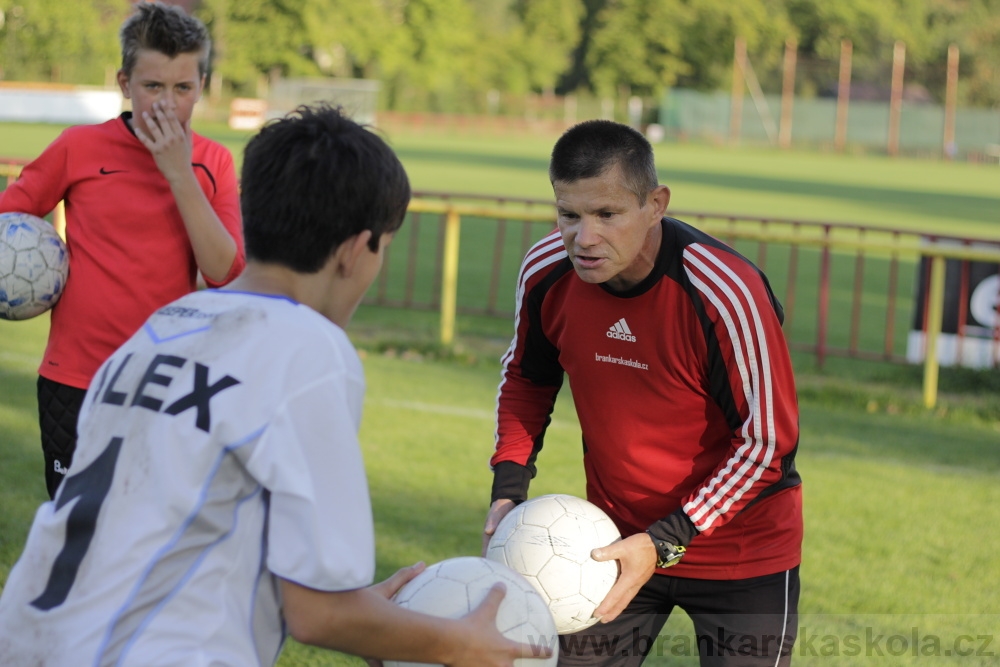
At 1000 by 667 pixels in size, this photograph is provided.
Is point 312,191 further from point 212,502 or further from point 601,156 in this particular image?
point 601,156

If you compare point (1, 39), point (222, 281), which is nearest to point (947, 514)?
point (222, 281)

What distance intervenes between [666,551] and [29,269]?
2.44 metres

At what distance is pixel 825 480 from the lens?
7781mm

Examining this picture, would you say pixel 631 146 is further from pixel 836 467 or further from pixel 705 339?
pixel 836 467

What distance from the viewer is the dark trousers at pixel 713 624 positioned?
3449 millimetres

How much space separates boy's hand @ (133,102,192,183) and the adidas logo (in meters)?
1.61

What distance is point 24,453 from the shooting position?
7141 mm

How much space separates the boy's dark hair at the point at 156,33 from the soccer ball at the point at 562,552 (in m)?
2.05

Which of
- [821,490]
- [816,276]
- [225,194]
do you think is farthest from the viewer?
[816,276]

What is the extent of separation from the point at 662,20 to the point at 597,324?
89.3 meters

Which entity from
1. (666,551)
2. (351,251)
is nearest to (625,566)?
(666,551)

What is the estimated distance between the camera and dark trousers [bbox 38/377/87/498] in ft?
13.5

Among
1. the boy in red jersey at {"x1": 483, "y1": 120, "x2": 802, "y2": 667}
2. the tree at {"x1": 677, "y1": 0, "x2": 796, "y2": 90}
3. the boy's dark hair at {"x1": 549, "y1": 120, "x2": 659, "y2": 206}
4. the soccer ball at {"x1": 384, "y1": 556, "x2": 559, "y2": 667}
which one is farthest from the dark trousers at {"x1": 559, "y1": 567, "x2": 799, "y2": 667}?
the tree at {"x1": 677, "y1": 0, "x2": 796, "y2": 90}

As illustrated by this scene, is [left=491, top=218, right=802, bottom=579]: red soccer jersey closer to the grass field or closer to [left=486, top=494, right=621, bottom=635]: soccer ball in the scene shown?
[left=486, top=494, right=621, bottom=635]: soccer ball
